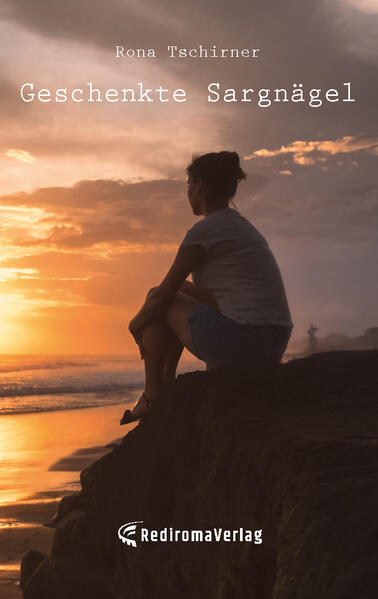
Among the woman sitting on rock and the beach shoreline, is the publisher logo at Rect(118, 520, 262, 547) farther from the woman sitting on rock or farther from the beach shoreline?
the beach shoreline

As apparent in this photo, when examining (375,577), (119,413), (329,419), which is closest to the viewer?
(375,577)

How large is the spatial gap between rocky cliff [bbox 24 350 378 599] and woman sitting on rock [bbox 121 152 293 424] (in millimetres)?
201

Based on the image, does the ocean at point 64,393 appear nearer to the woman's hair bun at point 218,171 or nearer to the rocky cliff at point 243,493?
the rocky cliff at point 243,493

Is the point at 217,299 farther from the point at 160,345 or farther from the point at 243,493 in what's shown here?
the point at 243,493

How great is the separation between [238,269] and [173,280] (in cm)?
40

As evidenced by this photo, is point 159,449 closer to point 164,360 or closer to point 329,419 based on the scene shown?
point 164,360

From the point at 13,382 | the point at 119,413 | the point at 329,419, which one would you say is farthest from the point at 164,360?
the point at 13,382

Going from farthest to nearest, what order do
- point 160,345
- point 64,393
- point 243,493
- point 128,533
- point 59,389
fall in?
point 59,389
point 64,393
point 160,345
point 128,533
point 243,493

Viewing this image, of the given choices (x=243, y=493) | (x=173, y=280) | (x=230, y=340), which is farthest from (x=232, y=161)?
(x=243, y=493)

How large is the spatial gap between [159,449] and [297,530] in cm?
175

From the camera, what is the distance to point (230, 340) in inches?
153

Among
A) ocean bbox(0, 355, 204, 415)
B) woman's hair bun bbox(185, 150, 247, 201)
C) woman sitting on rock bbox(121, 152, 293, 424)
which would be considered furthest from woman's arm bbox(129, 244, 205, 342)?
ocean bbox(0, 355, 204, 415)

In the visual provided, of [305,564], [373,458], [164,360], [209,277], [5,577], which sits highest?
[209,277]

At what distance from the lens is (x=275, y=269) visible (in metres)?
4.05
